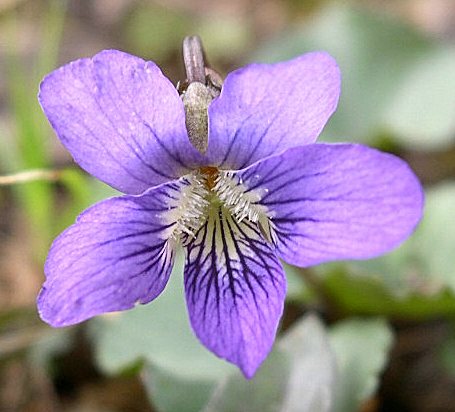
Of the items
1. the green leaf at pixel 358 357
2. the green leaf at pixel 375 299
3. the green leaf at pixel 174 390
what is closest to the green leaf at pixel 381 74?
the green leaf at pixel 375 299

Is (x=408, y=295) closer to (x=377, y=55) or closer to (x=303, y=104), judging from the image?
(x=303, y=104)

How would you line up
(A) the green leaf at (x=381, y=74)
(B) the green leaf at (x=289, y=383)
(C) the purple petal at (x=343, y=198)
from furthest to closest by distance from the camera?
(A) the green leaf at (x=381, y=74)
(B) the green leaf at (x=289, y=383)
(C) the purple petal at (x=343, y=198)

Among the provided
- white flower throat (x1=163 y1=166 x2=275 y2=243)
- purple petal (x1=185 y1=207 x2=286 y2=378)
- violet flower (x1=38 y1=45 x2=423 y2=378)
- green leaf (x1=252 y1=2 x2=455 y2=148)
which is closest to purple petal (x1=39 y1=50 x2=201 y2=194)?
violet flower (x1=38 y1=45 x2=423 y2=378)

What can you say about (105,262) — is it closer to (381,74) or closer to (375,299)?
(375,299)

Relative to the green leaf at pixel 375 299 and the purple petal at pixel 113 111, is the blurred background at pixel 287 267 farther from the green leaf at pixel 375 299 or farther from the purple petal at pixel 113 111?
the purple petal at pixel 113 111

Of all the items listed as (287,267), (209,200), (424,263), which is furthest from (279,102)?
(424,263)

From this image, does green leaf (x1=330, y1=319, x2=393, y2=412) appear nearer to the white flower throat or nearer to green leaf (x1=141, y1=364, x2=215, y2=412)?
green leaf (x1=141, y1=364, x2=215, y2=412)
